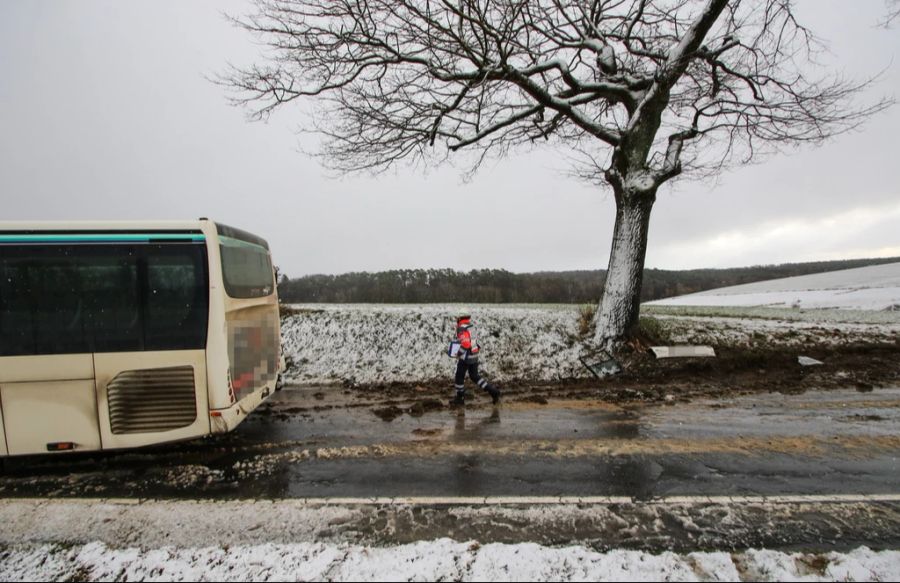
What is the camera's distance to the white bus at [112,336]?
5035mm

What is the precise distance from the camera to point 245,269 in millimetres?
6172

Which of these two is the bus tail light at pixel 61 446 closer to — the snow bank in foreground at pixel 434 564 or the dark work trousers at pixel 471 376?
the snow bank in foreground at pixel 434 564

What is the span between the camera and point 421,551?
11.3 ft

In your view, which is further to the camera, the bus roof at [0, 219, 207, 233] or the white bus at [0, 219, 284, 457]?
the bus roof at [0, 219, 207, 233]

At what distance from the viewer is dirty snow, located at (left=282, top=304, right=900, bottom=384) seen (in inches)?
411

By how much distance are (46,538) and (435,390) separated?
244 inches

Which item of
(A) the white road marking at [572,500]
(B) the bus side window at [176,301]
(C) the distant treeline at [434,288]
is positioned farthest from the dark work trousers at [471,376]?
(C) the distant treeline at [434,288]

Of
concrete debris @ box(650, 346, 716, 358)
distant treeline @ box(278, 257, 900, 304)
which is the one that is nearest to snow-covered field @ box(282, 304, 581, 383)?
concrete debris @ box(650, 346, 716, 358)

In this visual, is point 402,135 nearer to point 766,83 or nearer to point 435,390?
point 435,390

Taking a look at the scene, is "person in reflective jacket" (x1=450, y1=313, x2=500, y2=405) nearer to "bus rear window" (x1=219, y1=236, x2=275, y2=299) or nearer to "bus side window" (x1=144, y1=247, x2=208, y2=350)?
"bus rear window" (x1=219, y1=236, x2=275, y2=299)

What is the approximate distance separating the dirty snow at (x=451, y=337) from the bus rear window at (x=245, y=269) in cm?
378

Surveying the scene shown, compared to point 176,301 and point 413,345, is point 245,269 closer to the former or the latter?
point 176,301

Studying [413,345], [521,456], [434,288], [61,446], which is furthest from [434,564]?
[434,288]

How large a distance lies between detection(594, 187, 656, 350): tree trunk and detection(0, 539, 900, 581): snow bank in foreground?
752 centimetres
